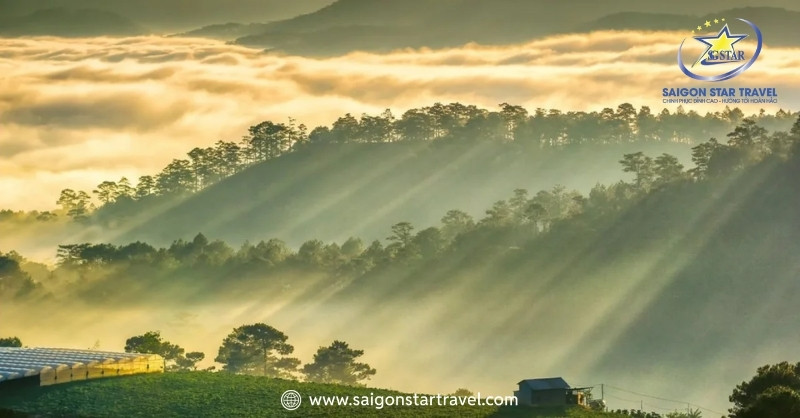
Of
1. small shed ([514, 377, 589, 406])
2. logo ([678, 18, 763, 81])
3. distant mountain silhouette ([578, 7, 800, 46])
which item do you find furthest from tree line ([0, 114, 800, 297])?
small shed ([514, 377, 589, 406])

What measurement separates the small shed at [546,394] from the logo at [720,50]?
47.2 meters

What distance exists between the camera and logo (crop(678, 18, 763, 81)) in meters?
→ 94.3

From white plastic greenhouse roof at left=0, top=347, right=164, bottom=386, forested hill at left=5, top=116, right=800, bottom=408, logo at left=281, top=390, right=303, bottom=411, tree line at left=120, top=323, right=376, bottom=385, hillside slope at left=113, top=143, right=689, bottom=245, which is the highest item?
hillside slope at left=113, top=143, right=689, bottom=245

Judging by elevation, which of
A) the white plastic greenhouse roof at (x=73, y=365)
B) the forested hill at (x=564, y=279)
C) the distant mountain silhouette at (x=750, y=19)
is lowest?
the white plastic greenhouse roof at (x=73, y=365)

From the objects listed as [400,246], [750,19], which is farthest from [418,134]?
[750,19]

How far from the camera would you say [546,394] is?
50406 mm

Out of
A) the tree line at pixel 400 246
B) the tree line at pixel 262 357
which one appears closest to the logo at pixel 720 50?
the tree line at pixel 400 246

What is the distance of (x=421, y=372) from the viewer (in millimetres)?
110062

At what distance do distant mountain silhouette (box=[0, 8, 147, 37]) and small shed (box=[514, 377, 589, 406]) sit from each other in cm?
13954

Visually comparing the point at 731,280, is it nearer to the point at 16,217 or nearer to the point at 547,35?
the point at 547,35

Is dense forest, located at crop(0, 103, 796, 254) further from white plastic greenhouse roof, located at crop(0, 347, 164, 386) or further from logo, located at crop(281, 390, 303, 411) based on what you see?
logo, located at crop(281, 390, 303, 411)

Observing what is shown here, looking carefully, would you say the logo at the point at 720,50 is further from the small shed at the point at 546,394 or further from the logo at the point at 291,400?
the logo at the point at 291,400

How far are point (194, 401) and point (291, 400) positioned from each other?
17.4 feet

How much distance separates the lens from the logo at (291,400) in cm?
5147
